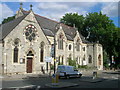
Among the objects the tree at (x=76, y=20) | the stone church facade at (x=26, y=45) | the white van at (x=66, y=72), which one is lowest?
the white van at (x=66, y=72)

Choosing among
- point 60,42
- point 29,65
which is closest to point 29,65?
point 29,65

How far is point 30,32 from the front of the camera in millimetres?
29203

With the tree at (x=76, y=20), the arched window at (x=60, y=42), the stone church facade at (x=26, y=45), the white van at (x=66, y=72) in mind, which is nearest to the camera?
the white van at (x=66, y=72)

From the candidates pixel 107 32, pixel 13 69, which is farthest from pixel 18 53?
pixel 107 32

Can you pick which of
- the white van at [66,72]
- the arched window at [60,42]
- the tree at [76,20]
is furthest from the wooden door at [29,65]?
the tree at [76,20]

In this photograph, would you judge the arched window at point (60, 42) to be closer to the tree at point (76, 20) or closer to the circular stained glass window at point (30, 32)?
the circular stained glass window at point (30, 32)

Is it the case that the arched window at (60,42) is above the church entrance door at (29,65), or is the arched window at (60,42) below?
above

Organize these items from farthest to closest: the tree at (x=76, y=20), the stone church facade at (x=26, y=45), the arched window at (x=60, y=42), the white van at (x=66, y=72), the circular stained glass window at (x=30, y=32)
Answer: the tree at (x=76, y=20), the arched window at (x=60, y=42), the circular stained glass window at (x=30, y=32), the stone church facade at (x=26, y=45), the white van at (x=66, y=72)

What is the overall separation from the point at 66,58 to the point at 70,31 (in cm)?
1028

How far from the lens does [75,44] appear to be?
141 feet

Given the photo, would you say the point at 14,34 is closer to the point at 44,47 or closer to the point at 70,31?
the point at 44,47

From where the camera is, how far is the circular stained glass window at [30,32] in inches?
1132

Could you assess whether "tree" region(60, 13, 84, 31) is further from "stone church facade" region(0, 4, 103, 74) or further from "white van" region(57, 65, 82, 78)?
"white van" region(57, 65, 82, 78)

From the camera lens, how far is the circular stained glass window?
94.4 feet
